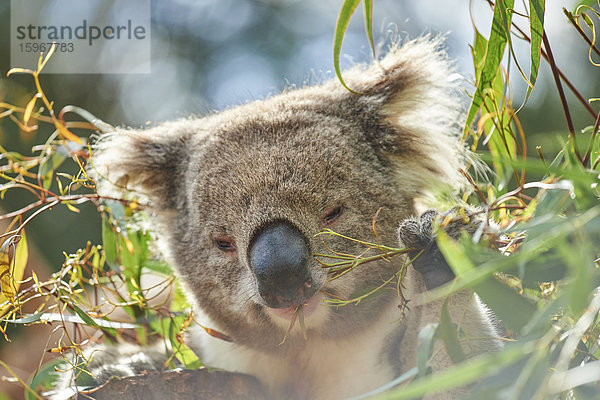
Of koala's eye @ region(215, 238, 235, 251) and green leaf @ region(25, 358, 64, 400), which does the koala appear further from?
green leaf @ region(25, 358, 64, 400)

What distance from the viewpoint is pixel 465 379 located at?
62 centimetres

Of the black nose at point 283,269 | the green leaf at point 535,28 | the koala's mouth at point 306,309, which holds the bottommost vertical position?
the koala's mouth at point 306,309

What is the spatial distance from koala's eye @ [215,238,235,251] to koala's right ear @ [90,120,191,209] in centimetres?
39

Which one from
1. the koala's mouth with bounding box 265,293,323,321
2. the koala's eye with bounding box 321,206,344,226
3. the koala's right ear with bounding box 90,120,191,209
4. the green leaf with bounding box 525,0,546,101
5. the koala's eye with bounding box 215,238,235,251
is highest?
the green leaf with bounding box 525,0,546,101

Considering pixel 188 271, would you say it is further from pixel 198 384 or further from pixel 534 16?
pixel 534 16

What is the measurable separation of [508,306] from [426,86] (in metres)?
0.97

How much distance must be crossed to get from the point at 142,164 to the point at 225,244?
1.69ft

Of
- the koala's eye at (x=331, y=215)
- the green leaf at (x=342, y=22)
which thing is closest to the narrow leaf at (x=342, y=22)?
the green leaf at (x=342, y=22)

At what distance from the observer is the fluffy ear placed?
1.70 m

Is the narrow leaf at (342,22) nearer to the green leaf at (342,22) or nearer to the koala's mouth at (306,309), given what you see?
the green leaf at (342,22)

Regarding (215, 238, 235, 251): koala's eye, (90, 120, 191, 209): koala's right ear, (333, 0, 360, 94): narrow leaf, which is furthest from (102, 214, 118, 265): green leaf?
(333, 0, 360, 94): narrow leaf

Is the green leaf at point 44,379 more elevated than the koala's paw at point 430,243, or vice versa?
the koala's paw at point 430,243

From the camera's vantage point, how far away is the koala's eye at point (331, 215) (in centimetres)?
149

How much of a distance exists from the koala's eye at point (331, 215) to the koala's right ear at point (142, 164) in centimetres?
66
